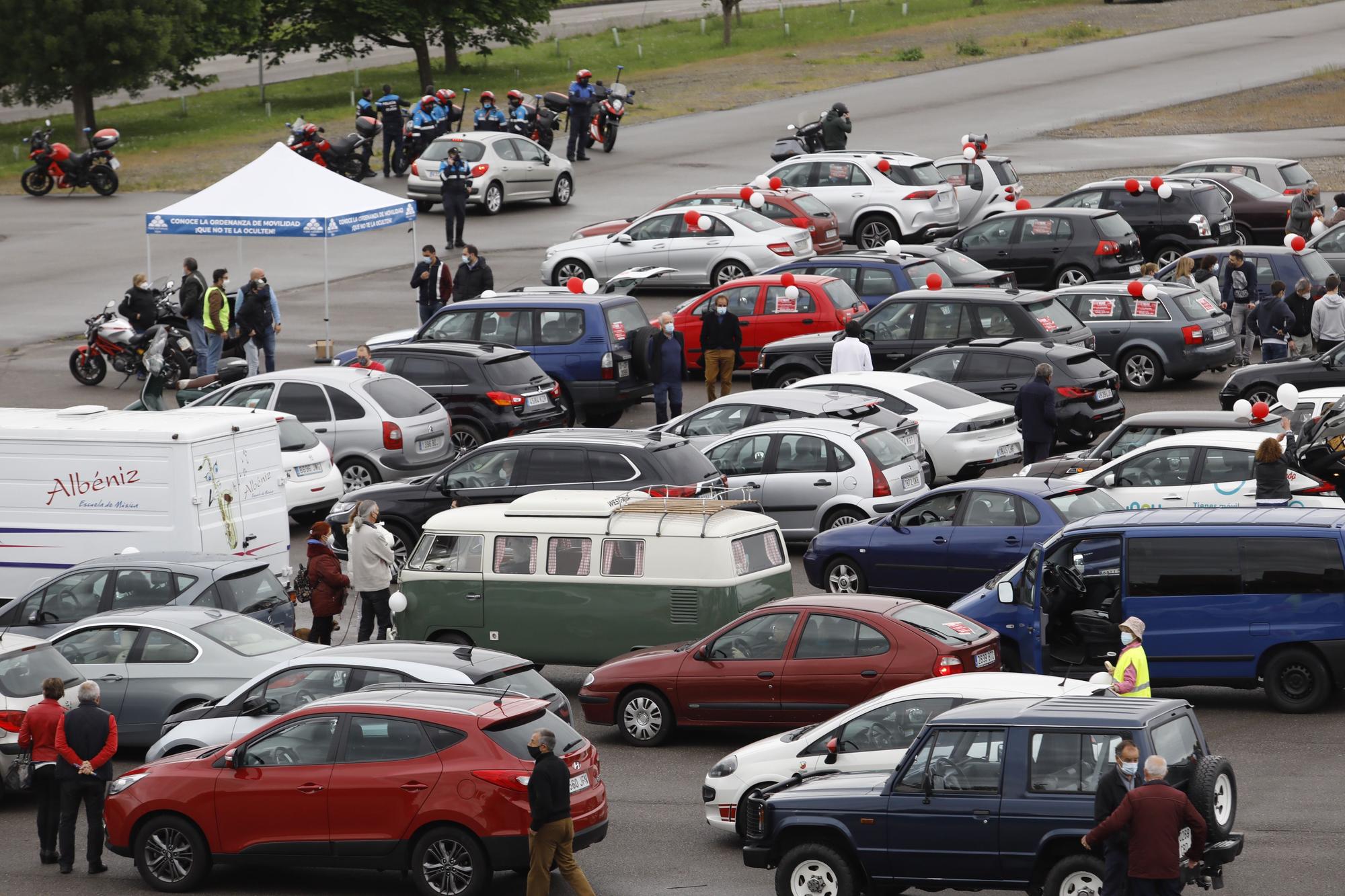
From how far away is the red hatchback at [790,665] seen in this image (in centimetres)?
1403

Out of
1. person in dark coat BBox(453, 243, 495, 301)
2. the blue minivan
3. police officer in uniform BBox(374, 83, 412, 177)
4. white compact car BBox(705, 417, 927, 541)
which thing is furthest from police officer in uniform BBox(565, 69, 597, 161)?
the blue minivan

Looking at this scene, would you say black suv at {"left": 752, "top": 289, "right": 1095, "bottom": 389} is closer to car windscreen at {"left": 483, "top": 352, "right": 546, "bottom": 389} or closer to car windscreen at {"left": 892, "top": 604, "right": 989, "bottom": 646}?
car windscreen at {"left": 483, "top": 352, "right": 546, "bottom": 389}

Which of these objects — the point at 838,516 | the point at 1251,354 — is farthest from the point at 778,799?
the point at 1251,354

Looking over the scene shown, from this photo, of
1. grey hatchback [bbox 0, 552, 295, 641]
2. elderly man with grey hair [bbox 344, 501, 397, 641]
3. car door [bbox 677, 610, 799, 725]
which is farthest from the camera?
elderly man with grey hair [bbox 344, 501, 397, 641]

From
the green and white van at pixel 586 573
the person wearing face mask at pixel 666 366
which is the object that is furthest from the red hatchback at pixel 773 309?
the green and white van at pixel 586 573

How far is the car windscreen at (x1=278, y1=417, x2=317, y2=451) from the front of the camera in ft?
71.2

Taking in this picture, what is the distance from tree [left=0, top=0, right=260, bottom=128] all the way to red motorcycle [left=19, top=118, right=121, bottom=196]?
328cm

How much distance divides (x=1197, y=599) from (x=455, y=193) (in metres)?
23.3

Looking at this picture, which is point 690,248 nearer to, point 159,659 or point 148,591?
point 148,591

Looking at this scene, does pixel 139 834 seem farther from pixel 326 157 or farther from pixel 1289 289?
pixel 326 157

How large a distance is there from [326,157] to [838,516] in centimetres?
2584

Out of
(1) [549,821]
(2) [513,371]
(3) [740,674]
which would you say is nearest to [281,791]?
(1) [549,821]

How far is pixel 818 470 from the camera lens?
2036 cm

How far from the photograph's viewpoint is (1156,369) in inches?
1035
